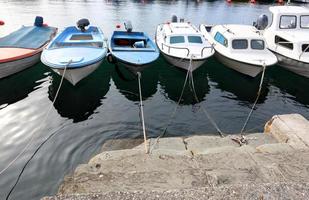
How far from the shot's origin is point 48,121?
11.6m

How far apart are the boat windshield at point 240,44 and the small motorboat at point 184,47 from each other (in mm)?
1387

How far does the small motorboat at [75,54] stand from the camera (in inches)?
507

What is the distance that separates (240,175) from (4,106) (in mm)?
10875

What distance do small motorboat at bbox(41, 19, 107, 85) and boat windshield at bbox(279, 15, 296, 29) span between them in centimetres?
1169

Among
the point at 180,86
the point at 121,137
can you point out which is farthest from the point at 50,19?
the point at 121,137

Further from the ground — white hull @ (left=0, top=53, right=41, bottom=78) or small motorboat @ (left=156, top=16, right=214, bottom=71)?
small motorboat @ (left=156, top=16, right=214, bottom=71)

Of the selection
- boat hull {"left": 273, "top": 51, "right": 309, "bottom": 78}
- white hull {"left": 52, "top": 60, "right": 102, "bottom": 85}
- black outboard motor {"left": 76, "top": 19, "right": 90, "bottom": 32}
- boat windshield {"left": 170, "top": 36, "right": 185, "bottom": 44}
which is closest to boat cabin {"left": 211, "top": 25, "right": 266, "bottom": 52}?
boat hull {"left": 273, "top": 51, "right": 309, "bottom": 78}

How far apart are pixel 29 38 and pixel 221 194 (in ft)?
55.7

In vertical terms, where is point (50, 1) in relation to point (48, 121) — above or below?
above

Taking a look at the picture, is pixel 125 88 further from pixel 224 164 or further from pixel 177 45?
pixel 224 164

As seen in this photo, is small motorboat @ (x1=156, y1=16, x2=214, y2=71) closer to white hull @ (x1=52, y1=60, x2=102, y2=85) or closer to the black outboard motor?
white hull @ (x1=52, y1=60, x2=102, y2=85)

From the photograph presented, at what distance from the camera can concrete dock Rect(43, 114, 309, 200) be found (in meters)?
5.32

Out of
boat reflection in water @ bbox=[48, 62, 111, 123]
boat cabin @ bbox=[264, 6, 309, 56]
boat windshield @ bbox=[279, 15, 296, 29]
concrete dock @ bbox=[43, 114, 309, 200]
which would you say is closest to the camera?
concrete dock @ bbox=[43, 114, 309, 200]

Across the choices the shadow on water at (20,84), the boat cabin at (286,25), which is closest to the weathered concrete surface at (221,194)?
the shadow on water at (20,84)
